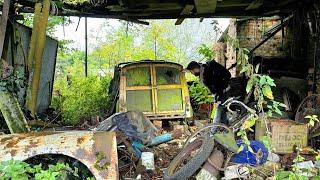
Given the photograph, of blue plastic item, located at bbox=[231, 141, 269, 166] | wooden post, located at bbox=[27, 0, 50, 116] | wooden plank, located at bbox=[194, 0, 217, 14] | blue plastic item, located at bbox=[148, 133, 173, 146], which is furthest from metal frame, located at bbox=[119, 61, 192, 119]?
blue plastic item, located at bbox=[231, 141, 269, 166]

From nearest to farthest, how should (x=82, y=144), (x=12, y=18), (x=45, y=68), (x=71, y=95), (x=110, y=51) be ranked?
(x=82, y=144), (x=12, y=18), (x=45, y=68), (x=71, y=95), (x=110, y=51)

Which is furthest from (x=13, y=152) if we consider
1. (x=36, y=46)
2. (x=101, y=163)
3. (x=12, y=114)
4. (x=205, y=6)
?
(x=205, y=6)

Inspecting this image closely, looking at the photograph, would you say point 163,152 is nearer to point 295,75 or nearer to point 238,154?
point 238,154

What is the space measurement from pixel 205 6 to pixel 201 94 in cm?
352

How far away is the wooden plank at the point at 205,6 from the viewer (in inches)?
347

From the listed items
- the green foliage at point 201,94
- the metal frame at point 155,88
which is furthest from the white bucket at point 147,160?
the green foliage at point 201,94

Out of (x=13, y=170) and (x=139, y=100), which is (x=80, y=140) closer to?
(x=13, y=170)

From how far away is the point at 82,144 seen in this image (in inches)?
155

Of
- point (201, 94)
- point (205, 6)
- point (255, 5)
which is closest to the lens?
point (205, 6)

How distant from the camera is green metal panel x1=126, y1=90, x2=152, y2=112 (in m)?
9.38

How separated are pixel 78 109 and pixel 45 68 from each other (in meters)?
1.36

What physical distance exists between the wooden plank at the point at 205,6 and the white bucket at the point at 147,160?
172 inches

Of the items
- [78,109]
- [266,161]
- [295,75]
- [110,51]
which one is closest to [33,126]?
[266,161]

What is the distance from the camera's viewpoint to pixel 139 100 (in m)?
9.47
